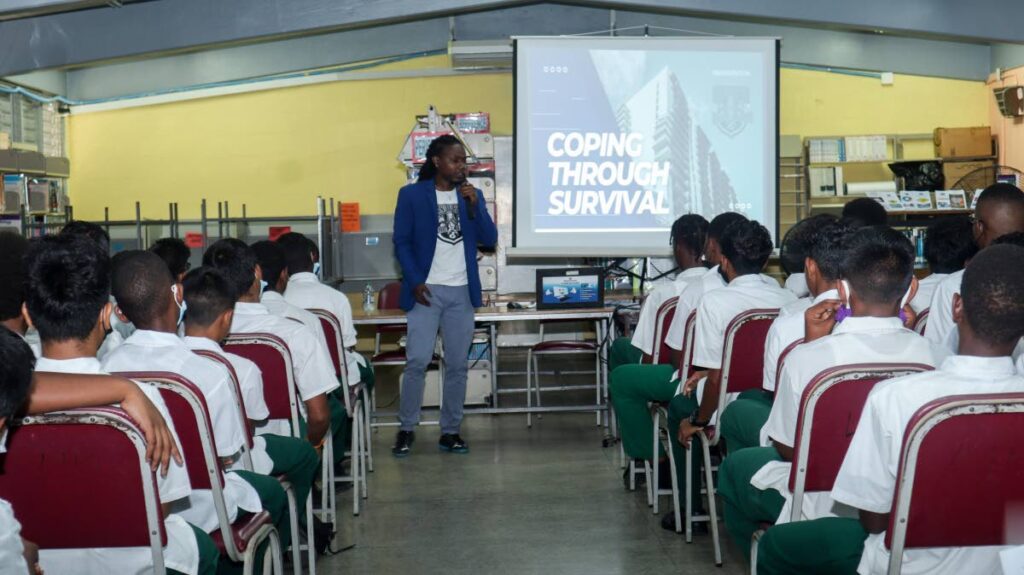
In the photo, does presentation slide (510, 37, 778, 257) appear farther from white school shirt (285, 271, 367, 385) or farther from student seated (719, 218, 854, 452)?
student seated (719, 218, 854, 452)

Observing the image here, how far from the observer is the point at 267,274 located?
13.8ft

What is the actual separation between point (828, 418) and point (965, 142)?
927 cm

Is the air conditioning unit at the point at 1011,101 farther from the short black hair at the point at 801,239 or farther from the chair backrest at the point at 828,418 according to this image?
the chair backrest at the point at 828,418

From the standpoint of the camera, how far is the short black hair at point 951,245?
376cm

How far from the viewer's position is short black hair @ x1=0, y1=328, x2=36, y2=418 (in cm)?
164

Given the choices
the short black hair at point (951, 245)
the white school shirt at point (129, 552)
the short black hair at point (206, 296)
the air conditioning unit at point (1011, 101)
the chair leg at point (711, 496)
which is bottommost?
the chair leg at point (711, 496)

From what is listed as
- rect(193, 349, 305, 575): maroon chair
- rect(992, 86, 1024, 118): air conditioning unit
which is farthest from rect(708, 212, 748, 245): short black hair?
rect(992, 86, 1024, 118): air conditioning unit

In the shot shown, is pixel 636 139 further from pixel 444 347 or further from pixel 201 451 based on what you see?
pixel 201 451

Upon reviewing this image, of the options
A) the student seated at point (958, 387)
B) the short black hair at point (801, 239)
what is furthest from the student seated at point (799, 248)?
the student seated at point (958, 387)

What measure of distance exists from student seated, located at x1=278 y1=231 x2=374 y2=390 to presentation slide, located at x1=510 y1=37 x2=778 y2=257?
203cm

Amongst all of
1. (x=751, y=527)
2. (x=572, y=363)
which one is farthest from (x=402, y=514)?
(x=572, y=363)

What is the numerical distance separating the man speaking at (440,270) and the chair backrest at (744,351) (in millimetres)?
2400

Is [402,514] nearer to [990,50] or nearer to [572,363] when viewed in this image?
[572,363]

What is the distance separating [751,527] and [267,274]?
7.39 feet
